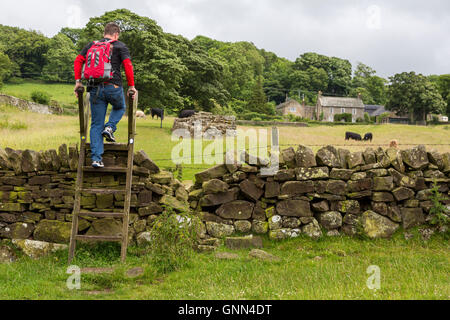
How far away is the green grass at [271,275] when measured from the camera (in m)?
4.68

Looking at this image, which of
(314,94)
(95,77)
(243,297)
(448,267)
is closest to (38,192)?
(95,77)

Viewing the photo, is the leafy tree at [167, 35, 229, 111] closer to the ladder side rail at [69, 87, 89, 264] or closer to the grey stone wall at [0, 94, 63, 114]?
the grey stone wall at [0, 94, 63, 114]

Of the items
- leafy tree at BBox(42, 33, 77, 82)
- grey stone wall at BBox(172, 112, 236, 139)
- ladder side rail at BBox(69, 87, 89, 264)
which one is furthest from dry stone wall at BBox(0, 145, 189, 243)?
leafy tree at BBox(42, 33, 77, 82)

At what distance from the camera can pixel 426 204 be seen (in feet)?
24.7

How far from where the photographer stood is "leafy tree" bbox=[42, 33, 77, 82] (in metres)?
57.9

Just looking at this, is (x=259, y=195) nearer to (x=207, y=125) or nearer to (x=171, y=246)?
(x=171, y=246)

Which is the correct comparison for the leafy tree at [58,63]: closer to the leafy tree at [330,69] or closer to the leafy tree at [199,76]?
the leafy tree at [199,76]

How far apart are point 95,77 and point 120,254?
10.2ft

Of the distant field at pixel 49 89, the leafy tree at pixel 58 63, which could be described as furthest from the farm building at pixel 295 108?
the distant field at pixel 49 89

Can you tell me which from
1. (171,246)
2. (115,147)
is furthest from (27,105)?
(171,246)

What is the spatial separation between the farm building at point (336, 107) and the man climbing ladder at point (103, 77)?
81.8 metres

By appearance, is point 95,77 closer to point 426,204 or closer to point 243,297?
point 243,297

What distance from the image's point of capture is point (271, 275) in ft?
17.9

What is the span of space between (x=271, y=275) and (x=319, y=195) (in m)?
2.57
